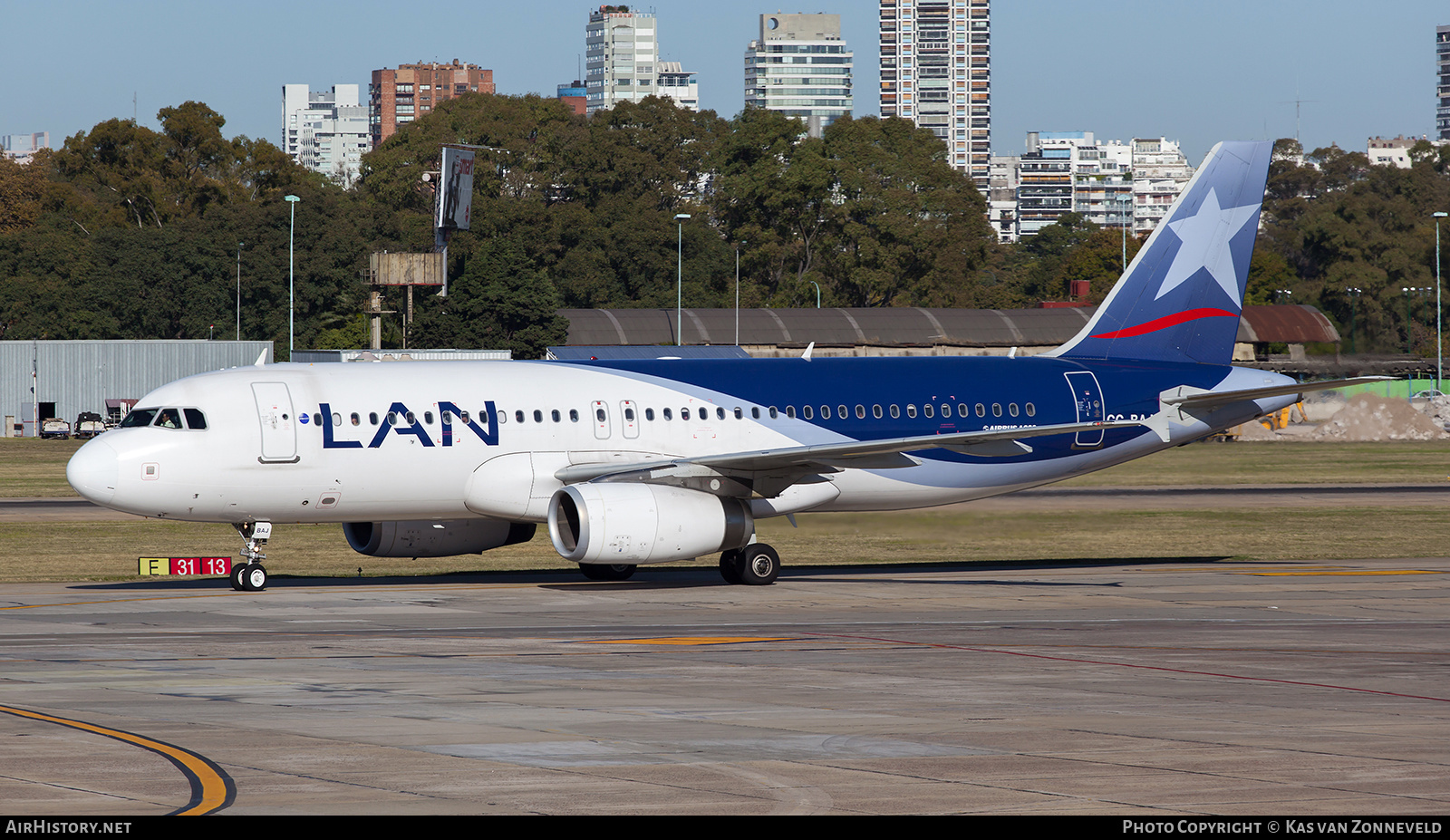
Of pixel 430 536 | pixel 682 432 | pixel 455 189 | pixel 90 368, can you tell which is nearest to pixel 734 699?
pixel 682 432

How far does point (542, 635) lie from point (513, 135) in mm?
151469

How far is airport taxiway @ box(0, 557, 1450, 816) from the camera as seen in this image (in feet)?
43.7

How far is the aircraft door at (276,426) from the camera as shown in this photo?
30062 mm

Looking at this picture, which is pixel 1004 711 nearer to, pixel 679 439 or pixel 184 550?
pixel 679 439

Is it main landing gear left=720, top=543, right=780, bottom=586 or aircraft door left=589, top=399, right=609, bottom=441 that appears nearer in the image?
main landing gear left=720, top=543, right=780, bottom=586

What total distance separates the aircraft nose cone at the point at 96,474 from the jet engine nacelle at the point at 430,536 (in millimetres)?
4701

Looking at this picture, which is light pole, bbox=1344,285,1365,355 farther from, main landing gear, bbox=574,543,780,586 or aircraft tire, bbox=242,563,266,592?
aircraft tire, bbox=242,563,266,592

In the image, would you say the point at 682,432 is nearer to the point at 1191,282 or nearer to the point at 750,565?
the point at 750,565

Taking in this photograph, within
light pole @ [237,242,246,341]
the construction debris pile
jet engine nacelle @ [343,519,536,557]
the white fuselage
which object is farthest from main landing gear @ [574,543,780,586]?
light pole @ [237,242,246,341]

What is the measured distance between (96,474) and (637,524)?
9.28 metres

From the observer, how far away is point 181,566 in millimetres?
32562

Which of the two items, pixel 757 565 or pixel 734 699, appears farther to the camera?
pixel 757 565

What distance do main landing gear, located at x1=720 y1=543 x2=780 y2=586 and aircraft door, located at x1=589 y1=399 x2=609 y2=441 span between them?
3274mm
